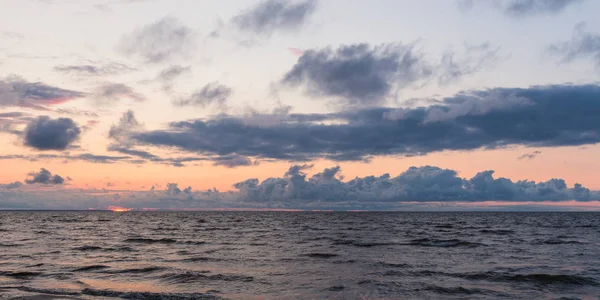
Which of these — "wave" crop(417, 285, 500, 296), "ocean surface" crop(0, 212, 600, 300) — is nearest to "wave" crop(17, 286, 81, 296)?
"ocean surface" crop(0, 212, 600, 300)

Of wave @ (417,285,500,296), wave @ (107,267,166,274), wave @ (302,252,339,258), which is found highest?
wave @ (107,267,166,274)

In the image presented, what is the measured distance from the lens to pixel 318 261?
34625mm

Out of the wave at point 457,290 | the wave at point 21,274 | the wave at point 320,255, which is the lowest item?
the wave at point 320,255

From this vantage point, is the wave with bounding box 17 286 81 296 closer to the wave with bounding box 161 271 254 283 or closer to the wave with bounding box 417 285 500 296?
the wave with bounding box 161 271 254 283

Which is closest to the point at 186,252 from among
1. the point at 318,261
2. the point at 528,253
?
the point at 318,261

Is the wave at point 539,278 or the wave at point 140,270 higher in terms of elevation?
the wave at point 140,270

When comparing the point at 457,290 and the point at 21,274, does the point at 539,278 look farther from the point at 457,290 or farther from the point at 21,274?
the point at 21,274

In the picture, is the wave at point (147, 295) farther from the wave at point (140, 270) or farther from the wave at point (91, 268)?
the wave at point (91, 268)

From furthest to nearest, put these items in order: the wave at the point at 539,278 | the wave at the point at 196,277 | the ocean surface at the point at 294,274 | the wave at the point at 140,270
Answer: the wave at the point at 140,270 → the wave at the point at 539,278 → the wave at the point at 196,277 → the ocean surface at the point at 294,274

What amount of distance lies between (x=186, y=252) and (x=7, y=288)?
1984 cm

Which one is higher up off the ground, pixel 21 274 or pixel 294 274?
pixel 21 274

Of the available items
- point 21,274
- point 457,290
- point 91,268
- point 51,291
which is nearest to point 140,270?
point 91,268

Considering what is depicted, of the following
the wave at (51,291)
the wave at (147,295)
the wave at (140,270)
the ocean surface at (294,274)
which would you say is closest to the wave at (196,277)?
the ocean surface at (294,274)

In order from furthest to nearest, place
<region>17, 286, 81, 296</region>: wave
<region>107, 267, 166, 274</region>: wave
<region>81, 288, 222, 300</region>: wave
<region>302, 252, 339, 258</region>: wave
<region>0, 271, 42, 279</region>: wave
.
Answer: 1. <region>302, 252, 339, 258</region>: wave
2. <region>107, 267, 166, 274</region>: wave
3. <region>0, 271, 42, 279</region>: wave
4. <region>17, 286, 81, 296</region>: wave
5. <region>81, 288, 222, 300</region>: wave
